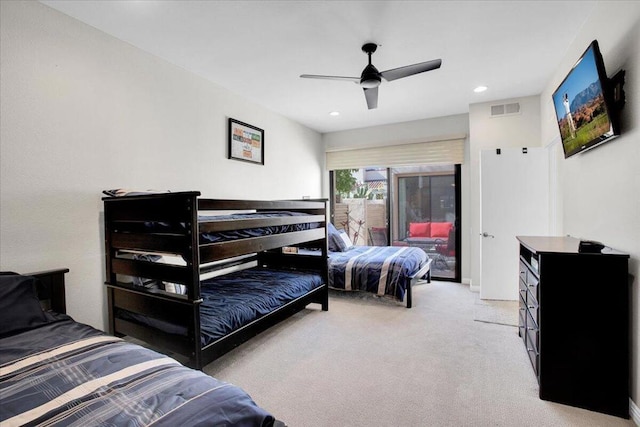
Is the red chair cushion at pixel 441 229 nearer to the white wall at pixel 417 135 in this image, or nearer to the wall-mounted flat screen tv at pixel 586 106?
the white wall at pixel 417 135

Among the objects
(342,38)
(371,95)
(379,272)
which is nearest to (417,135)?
(371,95)

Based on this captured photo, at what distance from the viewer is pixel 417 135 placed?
5.01 m

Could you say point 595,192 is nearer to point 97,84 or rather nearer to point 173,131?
point 173,131

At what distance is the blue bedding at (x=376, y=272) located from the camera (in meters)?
3.66

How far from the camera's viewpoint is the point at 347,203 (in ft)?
19.5

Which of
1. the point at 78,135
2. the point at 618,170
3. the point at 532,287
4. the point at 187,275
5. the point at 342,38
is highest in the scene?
the point at 342,38

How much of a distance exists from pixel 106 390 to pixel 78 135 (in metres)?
1.97

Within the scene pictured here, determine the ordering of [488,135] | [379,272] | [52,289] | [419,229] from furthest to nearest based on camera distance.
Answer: [419,229] < [488,135] < [379,272] < [52,289]

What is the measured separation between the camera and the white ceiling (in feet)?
7.22

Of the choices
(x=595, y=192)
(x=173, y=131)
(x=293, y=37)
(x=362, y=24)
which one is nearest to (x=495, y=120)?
(x=595, y=192)

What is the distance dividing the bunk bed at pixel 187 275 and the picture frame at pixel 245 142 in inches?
46.3

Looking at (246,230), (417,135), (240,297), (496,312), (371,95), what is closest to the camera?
(246,230)

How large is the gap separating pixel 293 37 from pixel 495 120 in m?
3.02

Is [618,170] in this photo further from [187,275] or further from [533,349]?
[187,275]
